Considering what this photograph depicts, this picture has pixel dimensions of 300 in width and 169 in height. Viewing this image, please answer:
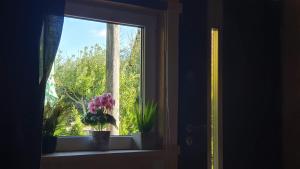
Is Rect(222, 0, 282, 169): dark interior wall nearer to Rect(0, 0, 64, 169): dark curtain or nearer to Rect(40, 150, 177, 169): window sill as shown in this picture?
Rect(40, 150, 177, 169): window sill

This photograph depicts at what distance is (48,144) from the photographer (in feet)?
7.20

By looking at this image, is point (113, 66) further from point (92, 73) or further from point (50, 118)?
point (50, 118)

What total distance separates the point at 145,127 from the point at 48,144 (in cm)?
59

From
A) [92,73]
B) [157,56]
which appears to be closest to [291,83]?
[157,56]

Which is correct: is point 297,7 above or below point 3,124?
above

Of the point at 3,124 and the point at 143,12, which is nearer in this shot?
the point at 3,124

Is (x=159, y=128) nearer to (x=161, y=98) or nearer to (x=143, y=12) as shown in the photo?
(x=161, y=98)

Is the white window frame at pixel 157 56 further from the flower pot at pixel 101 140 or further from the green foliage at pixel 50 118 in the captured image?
the green foliage at pixel 50 118

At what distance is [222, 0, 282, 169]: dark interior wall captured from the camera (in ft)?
9.58

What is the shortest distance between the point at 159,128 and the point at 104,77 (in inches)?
18.4

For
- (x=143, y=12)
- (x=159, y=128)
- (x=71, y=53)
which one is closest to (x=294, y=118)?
(x=159, y=128)

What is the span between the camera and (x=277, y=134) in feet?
10.1

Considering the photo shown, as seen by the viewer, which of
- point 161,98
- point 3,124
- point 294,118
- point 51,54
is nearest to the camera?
point 3,124

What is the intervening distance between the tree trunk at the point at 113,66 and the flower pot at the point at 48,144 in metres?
0.40
